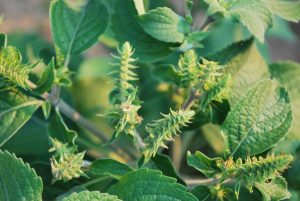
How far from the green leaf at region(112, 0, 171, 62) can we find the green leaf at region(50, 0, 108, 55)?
3cm

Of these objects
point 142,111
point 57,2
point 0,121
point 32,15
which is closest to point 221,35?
point 142,111

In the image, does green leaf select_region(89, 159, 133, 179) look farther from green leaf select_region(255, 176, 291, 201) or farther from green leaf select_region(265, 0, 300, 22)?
green leaf select_region(265, 0, 300, 22)

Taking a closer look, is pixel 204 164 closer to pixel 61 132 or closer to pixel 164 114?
pixel 164 114

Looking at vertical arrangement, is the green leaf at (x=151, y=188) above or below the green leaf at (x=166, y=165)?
above

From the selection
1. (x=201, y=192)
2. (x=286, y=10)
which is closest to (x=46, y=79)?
(x=201, y=192)

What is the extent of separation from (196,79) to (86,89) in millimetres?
600

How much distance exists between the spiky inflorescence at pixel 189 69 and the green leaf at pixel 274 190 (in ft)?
0.60

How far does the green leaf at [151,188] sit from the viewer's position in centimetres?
77

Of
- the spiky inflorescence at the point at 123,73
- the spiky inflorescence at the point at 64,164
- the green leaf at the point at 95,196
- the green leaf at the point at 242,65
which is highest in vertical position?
the spiky inflorescence at the point at 123,73

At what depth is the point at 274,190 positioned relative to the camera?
804 mm

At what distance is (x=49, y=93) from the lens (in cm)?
94

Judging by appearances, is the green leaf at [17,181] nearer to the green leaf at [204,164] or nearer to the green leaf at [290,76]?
the green leaf at [204,164]

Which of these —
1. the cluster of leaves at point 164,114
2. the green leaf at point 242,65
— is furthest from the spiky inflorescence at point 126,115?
the green leaf at point 242,65

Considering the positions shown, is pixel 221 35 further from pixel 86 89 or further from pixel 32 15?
pixel 32 15
